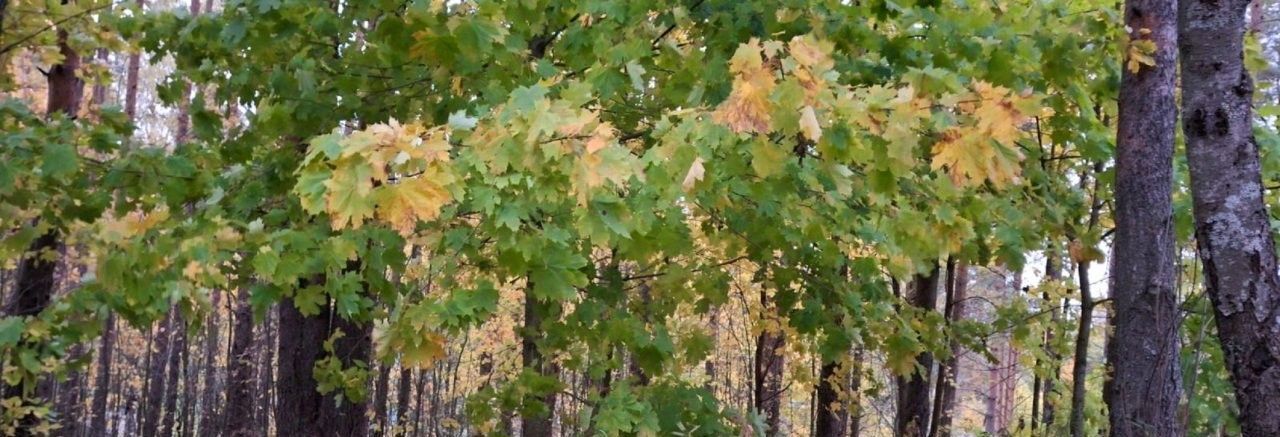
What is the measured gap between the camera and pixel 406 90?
15.5 feet

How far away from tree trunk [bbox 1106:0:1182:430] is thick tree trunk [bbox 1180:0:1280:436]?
3.09 feet

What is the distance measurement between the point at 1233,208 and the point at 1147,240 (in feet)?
3.96

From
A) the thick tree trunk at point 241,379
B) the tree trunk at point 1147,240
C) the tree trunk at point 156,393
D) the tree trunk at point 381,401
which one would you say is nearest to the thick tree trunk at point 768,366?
the tree trunk at point 1147,240

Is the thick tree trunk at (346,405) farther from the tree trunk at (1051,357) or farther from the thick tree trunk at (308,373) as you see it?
the tree trunk at (1051,357)

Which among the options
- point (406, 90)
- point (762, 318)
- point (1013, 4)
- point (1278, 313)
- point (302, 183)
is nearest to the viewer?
point (302, 183)

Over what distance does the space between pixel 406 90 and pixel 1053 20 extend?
346 cm

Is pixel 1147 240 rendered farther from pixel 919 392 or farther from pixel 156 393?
pixel 156 393

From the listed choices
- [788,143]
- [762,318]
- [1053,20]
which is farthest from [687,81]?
[762,318]

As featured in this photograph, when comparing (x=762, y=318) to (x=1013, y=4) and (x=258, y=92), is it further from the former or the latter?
(x=258, y=92)

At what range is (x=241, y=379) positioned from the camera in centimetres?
1166

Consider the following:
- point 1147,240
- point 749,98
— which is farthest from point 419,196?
point 1147,240

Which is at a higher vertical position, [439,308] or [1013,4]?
[1013,4]

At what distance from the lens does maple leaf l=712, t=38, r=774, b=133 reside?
2.07m

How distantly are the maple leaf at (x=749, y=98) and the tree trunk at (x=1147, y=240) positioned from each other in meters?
3.22
